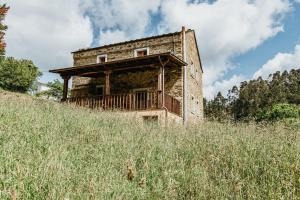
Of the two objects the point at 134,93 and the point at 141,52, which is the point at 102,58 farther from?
the point at 134,93

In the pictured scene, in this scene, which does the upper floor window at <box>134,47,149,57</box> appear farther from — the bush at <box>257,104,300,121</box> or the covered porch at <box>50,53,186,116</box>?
the bush at <box>257,104,300,121</box>

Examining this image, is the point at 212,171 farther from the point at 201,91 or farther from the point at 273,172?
the point at 201,91

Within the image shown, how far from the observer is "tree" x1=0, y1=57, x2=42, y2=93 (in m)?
26.2

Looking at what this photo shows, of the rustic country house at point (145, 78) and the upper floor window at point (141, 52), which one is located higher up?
the upper floor window at point (141, 52)

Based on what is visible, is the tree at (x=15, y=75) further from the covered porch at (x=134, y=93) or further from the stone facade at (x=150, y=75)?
the covered porch at (x=134, y=93)

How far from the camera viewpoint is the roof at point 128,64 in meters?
15.0

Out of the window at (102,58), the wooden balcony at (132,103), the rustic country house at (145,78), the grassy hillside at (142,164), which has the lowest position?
the grassy hillside at (142,164)

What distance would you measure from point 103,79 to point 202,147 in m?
15.5

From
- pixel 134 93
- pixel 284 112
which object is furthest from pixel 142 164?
pixel 284 112

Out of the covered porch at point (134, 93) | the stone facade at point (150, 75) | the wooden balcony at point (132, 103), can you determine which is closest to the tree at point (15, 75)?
the stone facade at point (150, 75)

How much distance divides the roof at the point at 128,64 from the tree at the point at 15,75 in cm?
1043

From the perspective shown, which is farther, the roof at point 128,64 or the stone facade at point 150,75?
the stone facade at point 150,75

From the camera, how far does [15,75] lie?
26.6m

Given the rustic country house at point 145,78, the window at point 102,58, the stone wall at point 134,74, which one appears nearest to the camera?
the rustic country house at point 145,78
